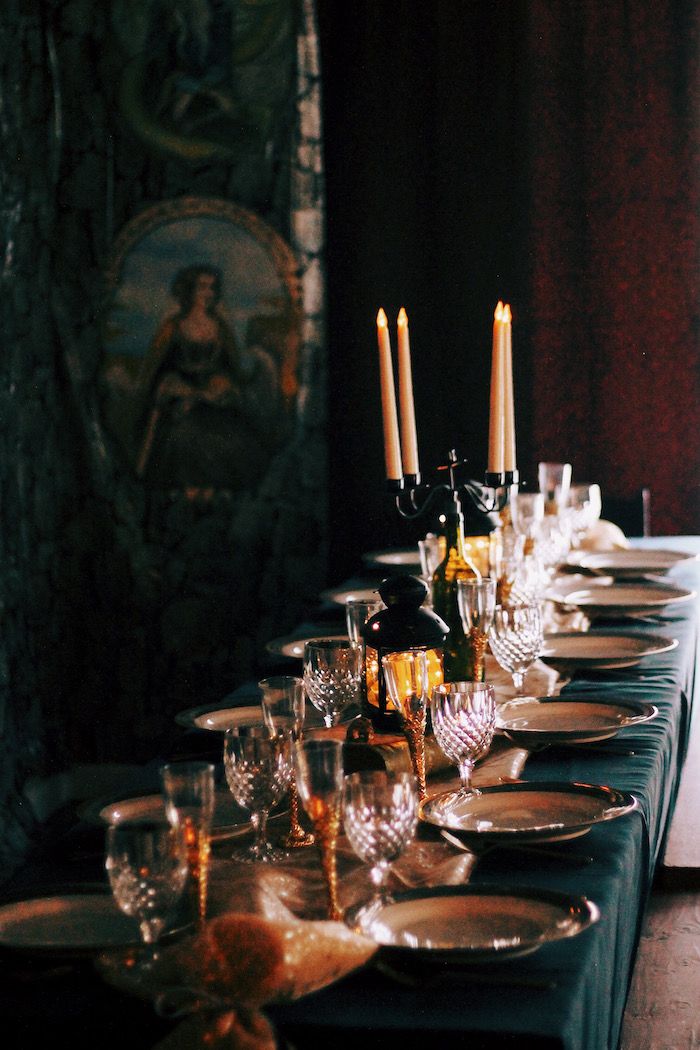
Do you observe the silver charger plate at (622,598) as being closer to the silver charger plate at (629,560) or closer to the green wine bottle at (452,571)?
the silver charger plate at (629,560)

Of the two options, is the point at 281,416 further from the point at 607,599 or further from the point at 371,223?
the point at 607,599

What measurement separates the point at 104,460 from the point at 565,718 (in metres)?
3.34

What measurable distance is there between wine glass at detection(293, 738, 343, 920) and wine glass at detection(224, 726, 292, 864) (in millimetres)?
133

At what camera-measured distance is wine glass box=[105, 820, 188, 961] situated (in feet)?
3.90

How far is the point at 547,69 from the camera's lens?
Answer: 5074 millimetres

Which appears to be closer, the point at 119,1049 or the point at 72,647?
the point at 119,1049

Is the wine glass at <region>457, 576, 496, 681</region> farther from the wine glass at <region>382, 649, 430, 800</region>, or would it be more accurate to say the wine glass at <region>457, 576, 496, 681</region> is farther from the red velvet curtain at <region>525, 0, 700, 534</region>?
the red velvet curtain at <region>525, 0, 700, 534</region>

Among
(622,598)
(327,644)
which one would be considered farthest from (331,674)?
(622,598)

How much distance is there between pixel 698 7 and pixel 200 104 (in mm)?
1895

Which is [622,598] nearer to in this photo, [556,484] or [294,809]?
[556,484]

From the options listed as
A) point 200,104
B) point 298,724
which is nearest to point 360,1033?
point 298,724

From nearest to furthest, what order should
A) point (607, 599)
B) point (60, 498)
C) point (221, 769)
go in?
point (221, 769), point (607, 599), point (60, 498)

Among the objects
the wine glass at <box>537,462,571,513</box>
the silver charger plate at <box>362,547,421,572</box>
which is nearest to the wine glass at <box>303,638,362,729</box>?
the wine glass at <box>537,462,571,513</box>

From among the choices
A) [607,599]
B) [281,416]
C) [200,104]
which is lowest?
[607,599]
